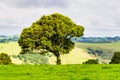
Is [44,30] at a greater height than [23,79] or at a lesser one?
greater

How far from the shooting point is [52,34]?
308 feet

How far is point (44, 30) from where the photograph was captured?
9319cm

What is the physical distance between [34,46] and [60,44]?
25.3ft

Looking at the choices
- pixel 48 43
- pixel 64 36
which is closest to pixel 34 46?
pixel 48 43

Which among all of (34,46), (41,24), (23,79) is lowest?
(23,79)

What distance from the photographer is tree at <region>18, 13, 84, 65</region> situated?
91.0m

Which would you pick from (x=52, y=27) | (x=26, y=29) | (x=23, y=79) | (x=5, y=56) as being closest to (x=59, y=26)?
(x=52, y=27)

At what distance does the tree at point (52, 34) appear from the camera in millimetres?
91000

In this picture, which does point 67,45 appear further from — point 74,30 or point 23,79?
point 23,79

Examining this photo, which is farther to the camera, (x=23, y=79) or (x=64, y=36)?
(x=64, y=36)

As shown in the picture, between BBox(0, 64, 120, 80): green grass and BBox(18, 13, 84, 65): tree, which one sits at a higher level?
BBox(18, 13, 84, 65): tree

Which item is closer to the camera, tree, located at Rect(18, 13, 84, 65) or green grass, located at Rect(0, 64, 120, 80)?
green grass, located at Rect(0, 64, 120, 80)

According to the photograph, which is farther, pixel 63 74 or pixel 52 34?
pixel 52 34

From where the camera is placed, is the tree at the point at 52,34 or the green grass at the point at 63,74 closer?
the green grass at the point at 63,74
